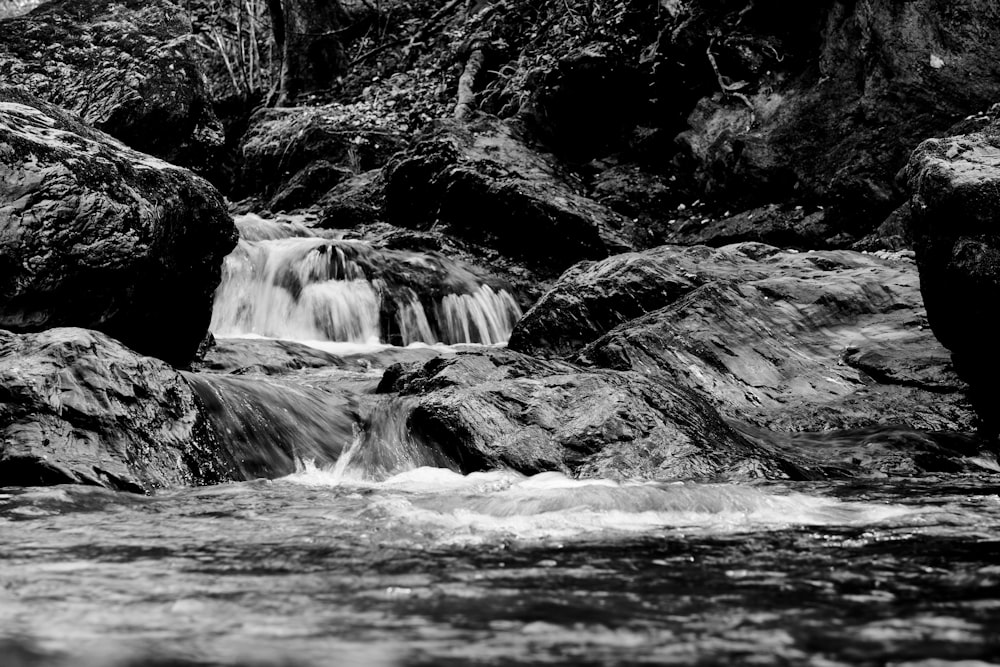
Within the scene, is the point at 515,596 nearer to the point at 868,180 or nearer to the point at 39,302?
the point at 39,302

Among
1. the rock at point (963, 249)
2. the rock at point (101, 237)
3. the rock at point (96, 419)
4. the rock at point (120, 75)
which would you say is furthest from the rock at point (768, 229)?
the rock at point (120, 75)

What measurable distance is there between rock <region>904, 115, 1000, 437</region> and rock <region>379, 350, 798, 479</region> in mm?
1852

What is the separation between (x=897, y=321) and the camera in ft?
25.0

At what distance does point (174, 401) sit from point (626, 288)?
4.65m

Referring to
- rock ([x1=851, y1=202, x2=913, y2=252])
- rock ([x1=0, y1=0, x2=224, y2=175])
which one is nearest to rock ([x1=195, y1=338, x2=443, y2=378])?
rock ([x1=851, y1=202, x2=913, y2=252])

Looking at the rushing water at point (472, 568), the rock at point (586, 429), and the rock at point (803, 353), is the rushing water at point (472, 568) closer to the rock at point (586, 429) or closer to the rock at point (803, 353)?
the rock at point (586, 429)

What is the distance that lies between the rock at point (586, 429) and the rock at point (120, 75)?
1258 centimetres

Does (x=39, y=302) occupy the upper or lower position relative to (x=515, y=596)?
upper

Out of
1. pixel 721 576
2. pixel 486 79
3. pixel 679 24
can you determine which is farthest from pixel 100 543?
pixel 486 79

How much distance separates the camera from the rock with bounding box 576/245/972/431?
657 cm

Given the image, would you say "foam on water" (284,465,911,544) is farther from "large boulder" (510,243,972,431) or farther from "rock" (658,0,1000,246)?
"rock" (658,0,1000,246)

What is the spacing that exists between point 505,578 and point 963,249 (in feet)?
15.5

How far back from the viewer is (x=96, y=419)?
463 centimetres

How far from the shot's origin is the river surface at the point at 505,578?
1.77 m
